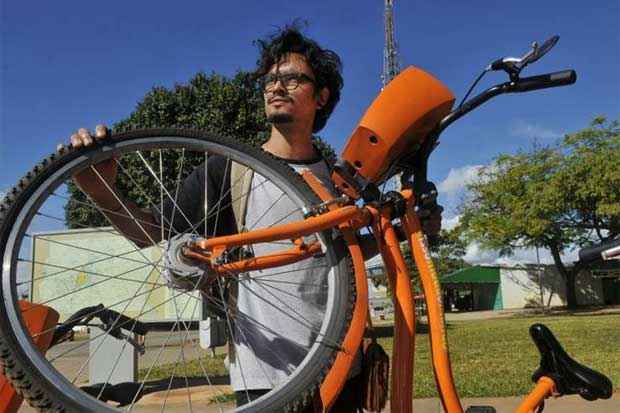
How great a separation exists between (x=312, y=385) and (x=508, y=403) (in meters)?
3.84

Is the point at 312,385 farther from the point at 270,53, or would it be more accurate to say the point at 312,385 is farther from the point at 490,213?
the point at 490,213

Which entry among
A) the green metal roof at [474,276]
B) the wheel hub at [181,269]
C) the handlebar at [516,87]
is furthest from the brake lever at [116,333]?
the green metal roof at [474,276]

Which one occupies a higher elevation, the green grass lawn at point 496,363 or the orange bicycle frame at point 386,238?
the orange bicycle frame at point 386,238

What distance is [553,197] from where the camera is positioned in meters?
28.7

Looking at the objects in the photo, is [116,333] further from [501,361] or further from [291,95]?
[501,361]

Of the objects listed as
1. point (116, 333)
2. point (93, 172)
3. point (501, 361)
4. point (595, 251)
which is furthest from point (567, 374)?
point (501, 361)

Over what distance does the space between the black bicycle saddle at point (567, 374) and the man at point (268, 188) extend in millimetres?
602

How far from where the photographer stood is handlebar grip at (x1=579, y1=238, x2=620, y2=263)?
2012 mm

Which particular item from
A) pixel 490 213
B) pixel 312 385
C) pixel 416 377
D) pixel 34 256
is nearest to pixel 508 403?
pixel 416 377

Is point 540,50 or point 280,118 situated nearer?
point 540,50

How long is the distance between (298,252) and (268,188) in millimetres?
265

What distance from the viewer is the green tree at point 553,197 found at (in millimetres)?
27766

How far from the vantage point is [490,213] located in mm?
32562

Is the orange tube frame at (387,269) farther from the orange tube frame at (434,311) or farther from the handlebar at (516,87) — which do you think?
the handlebar at (516,87)
